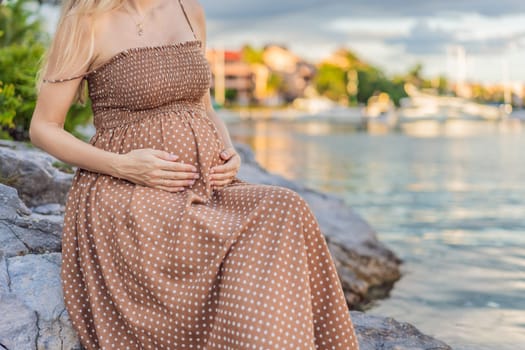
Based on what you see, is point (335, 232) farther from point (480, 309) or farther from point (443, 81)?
point (443, 81)

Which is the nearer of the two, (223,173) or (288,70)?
(223,173)

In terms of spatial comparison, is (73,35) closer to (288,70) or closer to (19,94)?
(19,94)

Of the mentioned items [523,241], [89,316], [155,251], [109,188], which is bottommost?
[523,241]

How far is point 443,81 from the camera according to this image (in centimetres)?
14925

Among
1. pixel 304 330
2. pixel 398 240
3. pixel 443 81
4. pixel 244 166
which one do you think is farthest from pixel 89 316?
pixel 443 81

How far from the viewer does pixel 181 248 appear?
8.24 ft

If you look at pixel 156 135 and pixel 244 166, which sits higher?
pixel 156 135

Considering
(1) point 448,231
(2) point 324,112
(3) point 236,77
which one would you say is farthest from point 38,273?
(3) point 236,77

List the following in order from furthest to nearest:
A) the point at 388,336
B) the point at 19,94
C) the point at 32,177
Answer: the point at 19,94 → the point at 32,177 → the point at 388,336

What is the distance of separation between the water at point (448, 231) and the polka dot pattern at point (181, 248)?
286cm

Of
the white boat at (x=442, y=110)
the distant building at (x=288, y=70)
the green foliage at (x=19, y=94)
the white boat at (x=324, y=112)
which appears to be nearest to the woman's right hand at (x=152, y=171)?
the green foliage at (x=19, y=94)

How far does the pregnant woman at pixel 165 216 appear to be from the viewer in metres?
2.38

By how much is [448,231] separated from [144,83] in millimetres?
7541

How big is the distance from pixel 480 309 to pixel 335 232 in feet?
4.86
